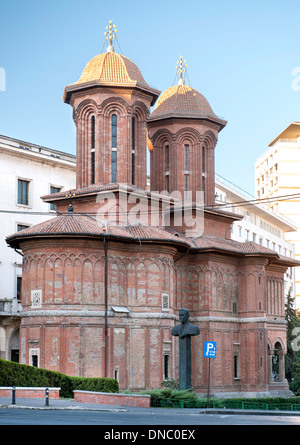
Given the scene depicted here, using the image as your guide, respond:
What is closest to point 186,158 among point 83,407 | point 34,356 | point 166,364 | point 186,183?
point 186,183

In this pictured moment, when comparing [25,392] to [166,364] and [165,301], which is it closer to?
[166,364]

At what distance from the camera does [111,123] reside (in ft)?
146

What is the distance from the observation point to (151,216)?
4478cm

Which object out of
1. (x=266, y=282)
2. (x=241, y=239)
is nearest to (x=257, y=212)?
(x=241, y=239)

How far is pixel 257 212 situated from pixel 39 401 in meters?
55.5

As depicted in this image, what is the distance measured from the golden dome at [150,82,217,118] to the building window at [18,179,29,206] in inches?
384

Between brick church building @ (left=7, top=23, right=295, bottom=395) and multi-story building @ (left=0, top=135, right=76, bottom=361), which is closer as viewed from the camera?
brick church building @ (left=7, top=23, right=295, bottom=395)

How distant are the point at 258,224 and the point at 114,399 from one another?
5511cm

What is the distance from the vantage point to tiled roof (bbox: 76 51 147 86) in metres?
A: 44.5

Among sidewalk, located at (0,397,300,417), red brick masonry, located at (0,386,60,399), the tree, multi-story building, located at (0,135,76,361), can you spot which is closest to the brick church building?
the tree

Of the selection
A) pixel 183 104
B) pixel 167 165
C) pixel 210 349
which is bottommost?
pixel 210 349

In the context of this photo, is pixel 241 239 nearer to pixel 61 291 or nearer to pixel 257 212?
→ pixel 257 212

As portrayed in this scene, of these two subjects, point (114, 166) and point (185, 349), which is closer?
point (185, 349)

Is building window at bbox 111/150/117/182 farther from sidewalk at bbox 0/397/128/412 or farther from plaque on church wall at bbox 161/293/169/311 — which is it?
sidewalk at bbox 0/397/128/412
